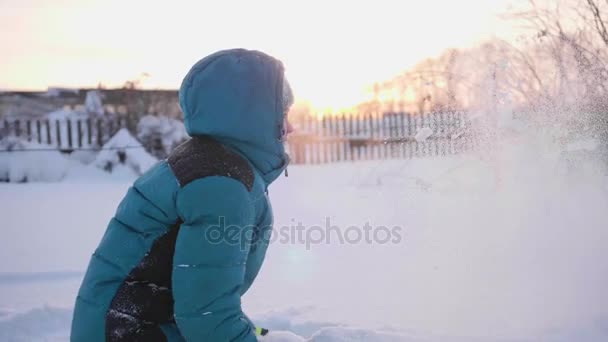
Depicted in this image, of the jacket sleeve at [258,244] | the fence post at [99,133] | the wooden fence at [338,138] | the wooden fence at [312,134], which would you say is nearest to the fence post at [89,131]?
the wooden fence at [312,134]

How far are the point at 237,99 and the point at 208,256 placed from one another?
380mm

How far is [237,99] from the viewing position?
53.2 inches

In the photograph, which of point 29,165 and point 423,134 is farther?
point 29,165

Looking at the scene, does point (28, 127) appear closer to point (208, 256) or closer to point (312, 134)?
point (312, 134)

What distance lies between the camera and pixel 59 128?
11.8 meters

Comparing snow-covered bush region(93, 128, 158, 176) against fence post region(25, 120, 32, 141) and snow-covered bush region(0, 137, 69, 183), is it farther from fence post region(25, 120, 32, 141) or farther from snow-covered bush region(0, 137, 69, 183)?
fence post region(25, 120, 32, 141)

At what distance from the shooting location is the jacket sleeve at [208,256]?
49.8 inches

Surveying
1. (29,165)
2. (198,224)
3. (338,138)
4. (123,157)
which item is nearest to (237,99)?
(198,224)

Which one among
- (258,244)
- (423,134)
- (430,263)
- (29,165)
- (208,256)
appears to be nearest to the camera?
(208,256)

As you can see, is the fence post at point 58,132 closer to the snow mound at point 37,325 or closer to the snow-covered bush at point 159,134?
the snow-covered bush at point 159,134

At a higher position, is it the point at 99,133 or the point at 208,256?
the point at 99,133

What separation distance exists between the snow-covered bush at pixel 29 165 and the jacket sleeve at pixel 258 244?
9754 millimetres

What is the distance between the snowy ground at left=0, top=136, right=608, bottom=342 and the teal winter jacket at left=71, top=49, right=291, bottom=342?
44 cm

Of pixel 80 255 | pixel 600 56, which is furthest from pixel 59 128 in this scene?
pixel 600 56
